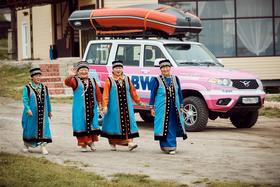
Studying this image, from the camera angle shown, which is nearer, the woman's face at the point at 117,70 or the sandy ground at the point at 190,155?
the sandy ground at the point at 190,155

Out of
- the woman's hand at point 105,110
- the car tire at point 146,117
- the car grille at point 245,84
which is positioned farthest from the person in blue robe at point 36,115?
the car tire at point 146,117

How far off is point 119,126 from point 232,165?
243cm

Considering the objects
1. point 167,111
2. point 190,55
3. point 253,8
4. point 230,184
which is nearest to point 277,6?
point 253,8

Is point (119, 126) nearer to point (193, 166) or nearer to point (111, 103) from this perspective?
point (111, 103)

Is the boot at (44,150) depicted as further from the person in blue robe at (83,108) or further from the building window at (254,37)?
the building window at (254,37)

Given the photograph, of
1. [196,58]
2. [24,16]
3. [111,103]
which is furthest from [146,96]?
[24,16]

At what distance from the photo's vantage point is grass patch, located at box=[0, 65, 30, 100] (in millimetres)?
25719

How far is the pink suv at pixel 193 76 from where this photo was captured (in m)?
16.4

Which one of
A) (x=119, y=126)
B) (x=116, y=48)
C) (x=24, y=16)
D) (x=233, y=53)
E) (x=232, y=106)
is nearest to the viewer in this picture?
(x=119, y=126)

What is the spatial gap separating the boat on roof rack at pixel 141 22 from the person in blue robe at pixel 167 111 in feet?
13.6

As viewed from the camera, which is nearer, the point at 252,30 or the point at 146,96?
the point at 146,96

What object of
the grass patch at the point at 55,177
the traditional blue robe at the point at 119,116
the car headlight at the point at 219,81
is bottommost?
the grass patch at the point at 55,177

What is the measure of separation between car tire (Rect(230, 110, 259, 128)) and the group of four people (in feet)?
13.6

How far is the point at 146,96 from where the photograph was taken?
672 inches
